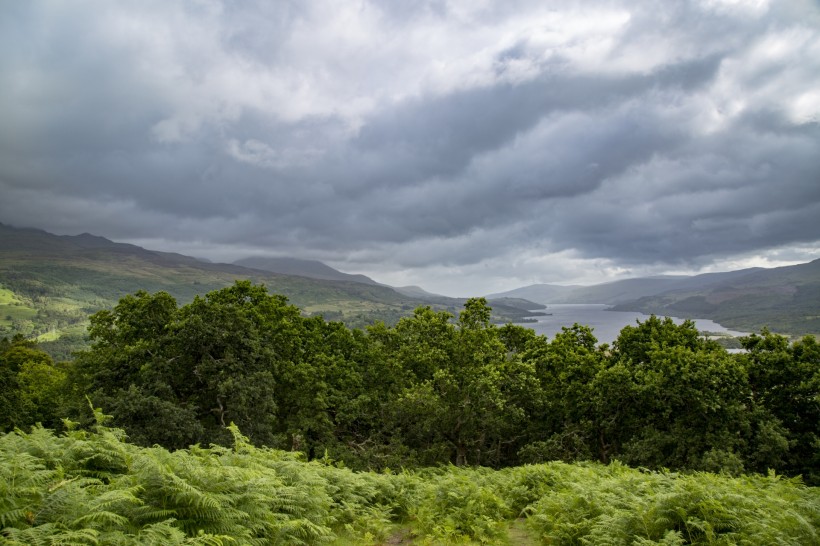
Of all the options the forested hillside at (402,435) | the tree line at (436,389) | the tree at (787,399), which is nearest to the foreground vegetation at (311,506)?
the forested hillside at (402,435)

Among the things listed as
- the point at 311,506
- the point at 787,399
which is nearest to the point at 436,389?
the point at 311,506

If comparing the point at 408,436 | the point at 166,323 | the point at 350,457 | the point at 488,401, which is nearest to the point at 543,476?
the point at 488,401

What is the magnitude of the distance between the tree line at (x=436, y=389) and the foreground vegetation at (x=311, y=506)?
8.63 meters

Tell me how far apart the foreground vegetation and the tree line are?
863 centimetres

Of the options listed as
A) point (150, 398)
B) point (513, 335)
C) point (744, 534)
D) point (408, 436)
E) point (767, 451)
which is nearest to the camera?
point (744, 534)

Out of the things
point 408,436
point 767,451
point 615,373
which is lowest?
point 408,436

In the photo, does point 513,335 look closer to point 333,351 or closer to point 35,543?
point 333,351

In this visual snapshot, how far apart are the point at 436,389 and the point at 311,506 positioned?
17.6m

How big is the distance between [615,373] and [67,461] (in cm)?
2523

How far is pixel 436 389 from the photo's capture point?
27.7 m

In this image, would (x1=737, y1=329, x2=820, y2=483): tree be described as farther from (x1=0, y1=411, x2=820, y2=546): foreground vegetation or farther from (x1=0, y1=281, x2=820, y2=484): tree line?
(x1=0, y1=411, x2=820, y2=546): foreground vegetation

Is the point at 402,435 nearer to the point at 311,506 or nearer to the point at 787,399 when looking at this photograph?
the point at 311,506

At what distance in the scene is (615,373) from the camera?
25.2 m

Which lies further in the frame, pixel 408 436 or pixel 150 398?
pixel 408 436
